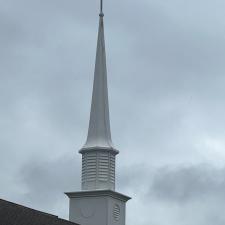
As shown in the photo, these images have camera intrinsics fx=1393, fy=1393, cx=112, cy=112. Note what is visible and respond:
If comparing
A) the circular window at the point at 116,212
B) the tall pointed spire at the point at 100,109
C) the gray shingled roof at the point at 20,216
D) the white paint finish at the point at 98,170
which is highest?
the tall pointed spire at the point at 100,109

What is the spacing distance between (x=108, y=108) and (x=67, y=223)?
45.2ft

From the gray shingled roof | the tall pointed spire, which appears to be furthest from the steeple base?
the gray shingled roof

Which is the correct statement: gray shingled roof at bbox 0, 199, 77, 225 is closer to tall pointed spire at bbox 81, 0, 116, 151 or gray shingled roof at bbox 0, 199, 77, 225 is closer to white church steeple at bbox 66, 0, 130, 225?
white church steeple at bbox 66, 0, 130, 225

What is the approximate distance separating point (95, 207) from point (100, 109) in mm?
8097

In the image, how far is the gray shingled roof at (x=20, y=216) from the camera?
86.6 m

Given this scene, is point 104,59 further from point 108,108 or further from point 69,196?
point 69,196

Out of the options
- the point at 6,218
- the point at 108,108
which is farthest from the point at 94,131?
the point at 6,218

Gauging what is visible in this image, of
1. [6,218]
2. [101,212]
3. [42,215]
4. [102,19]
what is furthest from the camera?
[102,19]

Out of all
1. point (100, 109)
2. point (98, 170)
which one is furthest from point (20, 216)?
point (100, 109)

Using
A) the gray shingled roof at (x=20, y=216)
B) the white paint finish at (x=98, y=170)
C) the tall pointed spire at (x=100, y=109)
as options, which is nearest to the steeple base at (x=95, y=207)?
the white paint finish at (x=98, y=170)

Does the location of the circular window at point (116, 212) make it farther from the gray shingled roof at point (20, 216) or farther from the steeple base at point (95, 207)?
the gray shingled roof at point (20, 216)

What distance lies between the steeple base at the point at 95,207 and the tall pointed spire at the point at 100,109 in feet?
12.2

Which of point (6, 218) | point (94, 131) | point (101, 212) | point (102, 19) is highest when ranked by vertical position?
point (102, 19)

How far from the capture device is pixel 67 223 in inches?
3816
